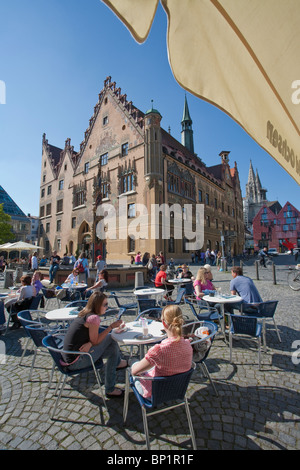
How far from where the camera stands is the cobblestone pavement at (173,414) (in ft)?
7.36

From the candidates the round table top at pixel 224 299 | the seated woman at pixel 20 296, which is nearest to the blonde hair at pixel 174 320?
the round table top at pixel 224 299

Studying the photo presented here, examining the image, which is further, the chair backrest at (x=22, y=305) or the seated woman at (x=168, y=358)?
the chair backrest at (x=22, y=305)

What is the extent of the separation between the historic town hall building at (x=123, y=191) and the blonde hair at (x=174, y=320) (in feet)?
42.0

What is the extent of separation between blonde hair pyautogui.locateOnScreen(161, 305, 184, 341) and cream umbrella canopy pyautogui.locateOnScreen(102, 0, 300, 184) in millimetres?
1731

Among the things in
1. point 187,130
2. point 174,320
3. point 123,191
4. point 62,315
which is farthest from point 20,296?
point 187,130

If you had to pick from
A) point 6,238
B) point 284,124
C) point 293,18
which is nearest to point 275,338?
point 284,124

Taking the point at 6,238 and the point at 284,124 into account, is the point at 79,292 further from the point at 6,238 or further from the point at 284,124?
the point at 6,238

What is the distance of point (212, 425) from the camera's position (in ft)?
8.01

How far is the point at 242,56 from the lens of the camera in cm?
132

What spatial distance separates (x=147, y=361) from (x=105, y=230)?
76.0ft

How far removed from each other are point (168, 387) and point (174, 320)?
2.00ft

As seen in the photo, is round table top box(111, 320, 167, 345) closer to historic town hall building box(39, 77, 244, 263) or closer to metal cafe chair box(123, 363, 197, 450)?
metal cafe chair box(123, 363, 197, 450)

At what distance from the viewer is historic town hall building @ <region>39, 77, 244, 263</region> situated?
2161 cm

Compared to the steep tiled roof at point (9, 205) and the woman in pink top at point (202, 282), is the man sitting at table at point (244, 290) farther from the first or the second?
the steep tiled roof at point (9, 205)
